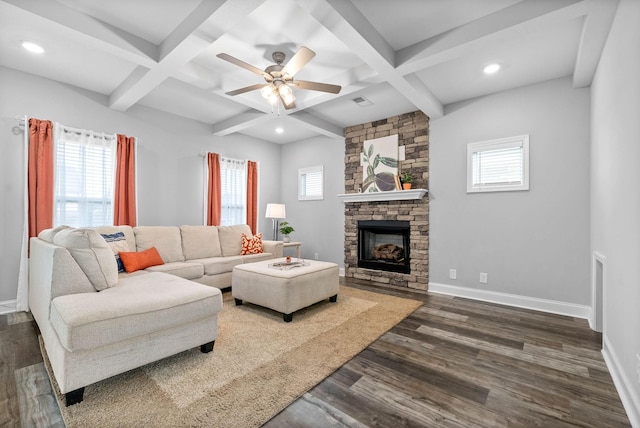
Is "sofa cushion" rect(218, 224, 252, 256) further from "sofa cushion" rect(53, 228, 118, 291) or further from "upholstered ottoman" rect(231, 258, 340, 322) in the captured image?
"sofa cushion" rect(53, 228, 118, 291)

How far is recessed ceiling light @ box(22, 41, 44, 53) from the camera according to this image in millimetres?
2765

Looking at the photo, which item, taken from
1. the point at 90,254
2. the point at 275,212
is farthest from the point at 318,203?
the point at 90,254

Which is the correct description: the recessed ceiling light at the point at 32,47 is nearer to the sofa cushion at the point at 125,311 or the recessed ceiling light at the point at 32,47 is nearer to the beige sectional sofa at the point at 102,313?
the beige sectional sofa at the point at 102,313

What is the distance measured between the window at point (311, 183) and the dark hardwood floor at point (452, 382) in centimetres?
336

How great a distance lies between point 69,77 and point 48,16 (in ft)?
5.25

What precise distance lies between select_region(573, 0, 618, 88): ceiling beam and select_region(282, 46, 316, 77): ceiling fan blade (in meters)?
1.91

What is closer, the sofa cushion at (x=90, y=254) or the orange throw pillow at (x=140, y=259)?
the sofa cushion at (x=90, y=254)

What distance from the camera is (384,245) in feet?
16.4

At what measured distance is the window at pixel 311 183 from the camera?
5766 mm

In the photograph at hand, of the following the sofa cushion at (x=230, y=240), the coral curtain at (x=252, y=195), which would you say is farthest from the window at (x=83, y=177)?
the coral curtain at (x=252, y=195)

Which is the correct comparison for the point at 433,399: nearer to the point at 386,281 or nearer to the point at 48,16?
the point at 386,281

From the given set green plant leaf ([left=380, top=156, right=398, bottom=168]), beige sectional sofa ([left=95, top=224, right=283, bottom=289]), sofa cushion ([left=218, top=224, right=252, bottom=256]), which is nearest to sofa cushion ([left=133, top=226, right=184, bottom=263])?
beige sectional sofa ([left=95, top=224, right=283, bottom=289])

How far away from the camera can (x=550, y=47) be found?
2756 millimetres

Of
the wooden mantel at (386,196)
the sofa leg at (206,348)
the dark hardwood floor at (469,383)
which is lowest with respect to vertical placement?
the dark hardwood floor at (469,383)
